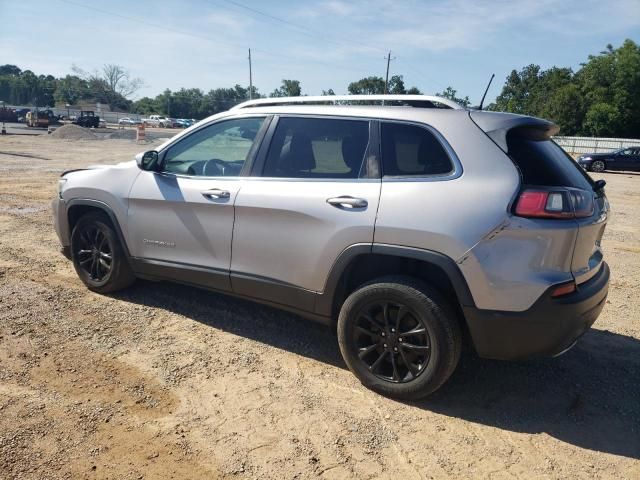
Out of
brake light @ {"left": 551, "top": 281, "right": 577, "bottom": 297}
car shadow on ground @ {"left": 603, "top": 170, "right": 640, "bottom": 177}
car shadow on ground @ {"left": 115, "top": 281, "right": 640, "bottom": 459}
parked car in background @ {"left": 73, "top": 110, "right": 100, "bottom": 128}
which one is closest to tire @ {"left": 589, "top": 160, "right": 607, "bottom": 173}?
car shadow on ground @ {"left": 603, "top": 170, "right": 640, "bottom": 177}

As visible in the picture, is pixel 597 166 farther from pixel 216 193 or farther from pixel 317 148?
pixel 216 193

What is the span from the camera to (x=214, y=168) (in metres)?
4.25

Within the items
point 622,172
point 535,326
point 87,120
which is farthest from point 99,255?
point 87,120

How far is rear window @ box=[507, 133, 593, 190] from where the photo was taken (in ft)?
9.89

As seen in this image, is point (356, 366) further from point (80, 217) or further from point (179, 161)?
point (80, 217)

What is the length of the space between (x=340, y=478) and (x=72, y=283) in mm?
3738

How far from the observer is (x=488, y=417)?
126 inches

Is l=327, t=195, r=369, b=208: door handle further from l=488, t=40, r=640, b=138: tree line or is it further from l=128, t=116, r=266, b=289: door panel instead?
Result: l=488, t=40, r=640, b=138: tree line

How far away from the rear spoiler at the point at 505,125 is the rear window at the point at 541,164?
0.04 m

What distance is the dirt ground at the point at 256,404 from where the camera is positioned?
2.71m

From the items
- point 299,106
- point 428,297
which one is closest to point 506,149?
point 428,297

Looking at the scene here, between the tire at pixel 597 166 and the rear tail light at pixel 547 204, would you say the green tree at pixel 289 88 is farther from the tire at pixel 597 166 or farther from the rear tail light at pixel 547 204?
the rear tail light at pixel 547 204

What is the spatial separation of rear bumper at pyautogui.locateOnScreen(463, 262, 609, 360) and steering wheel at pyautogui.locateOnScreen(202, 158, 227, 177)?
224 centimetres

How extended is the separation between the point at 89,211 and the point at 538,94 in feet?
228
